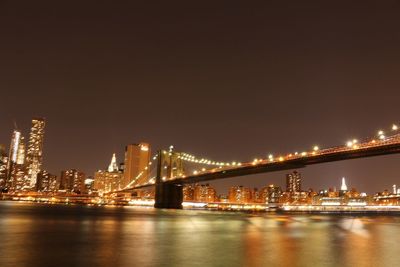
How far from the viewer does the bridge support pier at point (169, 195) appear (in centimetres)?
7681

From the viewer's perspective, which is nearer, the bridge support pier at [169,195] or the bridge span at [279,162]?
the bridge span at [279,162]

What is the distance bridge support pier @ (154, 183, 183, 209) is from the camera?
252 ft

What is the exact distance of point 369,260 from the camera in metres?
16.3

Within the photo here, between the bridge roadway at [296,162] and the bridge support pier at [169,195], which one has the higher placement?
the bridge roadway at [296,162]

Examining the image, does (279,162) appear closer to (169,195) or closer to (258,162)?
(258,162)

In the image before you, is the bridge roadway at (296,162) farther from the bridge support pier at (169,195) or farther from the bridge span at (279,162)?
the bridge support pier at (169,195)

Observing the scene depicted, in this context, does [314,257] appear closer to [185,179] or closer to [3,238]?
[3,238]

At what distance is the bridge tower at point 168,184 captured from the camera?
253ft

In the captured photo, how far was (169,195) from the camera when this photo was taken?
79062mm

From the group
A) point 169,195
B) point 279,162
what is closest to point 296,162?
point 279,162

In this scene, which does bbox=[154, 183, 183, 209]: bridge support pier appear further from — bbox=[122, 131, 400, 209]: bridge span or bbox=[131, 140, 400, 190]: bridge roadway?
bbox=[131, 140, 400, 190]: bridge roadway

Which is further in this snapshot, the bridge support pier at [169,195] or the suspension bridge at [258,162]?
the bridge support pier at [169,195]

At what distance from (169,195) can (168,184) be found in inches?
78.3

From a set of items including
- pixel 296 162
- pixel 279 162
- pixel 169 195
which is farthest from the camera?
pixel 169 195
